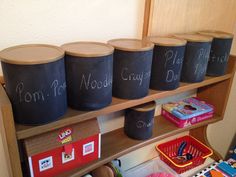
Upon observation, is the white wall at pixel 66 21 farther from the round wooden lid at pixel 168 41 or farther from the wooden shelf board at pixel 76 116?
the wooden shelf board at pixel 76 116

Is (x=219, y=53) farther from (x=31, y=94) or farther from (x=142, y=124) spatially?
(x=31, y=94)

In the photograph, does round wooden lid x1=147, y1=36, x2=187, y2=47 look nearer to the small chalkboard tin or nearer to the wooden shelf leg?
the small chalkboard tin

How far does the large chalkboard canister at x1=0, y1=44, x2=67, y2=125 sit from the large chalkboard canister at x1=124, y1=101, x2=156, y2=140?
34 centimetres

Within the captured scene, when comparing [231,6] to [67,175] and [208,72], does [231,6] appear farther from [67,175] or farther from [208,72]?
[67,175]

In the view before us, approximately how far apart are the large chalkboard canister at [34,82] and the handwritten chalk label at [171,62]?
346mm

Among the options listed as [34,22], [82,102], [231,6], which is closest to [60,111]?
[82,102]

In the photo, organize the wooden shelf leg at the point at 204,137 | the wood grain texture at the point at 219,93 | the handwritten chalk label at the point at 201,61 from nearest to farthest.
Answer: the handwritten chalk label at the point at 201,61 < the wood grain texture at the point at 219,93 < the wooden shelf leg at the point at 204,137

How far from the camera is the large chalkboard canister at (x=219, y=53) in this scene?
89cm

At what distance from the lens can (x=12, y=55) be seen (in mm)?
509

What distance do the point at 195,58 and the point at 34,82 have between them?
57 cm

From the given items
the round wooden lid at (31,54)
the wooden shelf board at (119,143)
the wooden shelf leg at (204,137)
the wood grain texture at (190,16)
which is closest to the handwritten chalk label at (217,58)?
the wood grain texture at (190,16)

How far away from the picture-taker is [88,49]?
0.61 meters

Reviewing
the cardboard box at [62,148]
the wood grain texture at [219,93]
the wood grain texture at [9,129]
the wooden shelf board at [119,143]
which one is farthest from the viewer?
the wood grain texture at [219,93]

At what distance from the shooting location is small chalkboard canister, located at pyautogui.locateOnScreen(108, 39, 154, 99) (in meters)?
0.64
